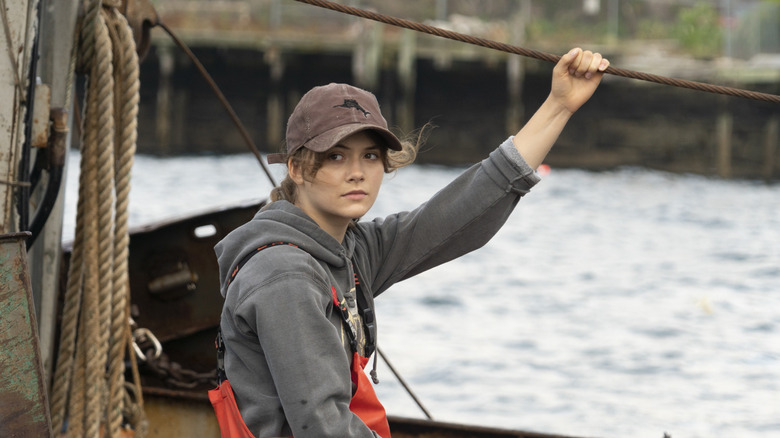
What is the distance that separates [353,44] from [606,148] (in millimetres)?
7192

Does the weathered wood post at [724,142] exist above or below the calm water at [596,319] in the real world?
above

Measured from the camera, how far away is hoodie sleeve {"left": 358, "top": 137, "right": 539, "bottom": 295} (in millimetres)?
2201

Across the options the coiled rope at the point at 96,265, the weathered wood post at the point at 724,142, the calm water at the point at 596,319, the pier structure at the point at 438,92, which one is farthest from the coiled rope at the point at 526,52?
the weathered wood post at the point at 724,142

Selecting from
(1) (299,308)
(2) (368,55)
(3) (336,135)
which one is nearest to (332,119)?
(3) (336,135)

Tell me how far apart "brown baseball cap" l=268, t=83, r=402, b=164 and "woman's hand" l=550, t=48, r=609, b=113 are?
450 millimetres

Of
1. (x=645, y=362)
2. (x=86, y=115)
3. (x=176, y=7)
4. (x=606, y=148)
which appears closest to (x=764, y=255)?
(x=645, y=362)

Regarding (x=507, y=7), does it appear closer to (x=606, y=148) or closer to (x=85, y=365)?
(x=606, y=148)

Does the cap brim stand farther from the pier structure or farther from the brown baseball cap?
the pier structure

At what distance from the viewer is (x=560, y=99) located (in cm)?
225

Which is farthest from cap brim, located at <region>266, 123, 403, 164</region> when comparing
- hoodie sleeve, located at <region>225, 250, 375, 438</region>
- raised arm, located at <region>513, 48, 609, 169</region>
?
raised arm, located at <region>513, 48, 609, 169</region>

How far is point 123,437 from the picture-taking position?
3.84m

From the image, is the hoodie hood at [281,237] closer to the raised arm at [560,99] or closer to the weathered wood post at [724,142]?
the raised arm at [560,99]

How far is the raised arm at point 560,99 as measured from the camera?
7.24 ft

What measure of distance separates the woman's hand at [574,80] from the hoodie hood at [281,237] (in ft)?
→ 2.01
